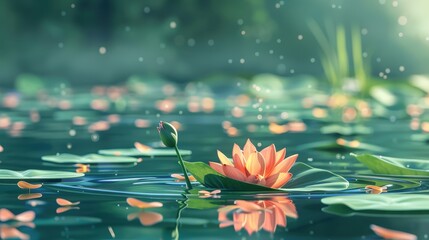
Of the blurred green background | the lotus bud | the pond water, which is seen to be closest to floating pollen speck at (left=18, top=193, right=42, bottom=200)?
the pond water

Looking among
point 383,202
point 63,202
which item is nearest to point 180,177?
point 63,202

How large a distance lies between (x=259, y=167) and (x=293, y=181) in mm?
252

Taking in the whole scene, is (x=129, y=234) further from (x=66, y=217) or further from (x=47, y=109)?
(x=47, y=109)

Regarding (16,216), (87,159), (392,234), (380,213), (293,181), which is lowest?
(392,234)

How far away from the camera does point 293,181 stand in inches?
154

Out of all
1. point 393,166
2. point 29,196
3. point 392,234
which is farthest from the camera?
point 393,166

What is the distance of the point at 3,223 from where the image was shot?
123 inches

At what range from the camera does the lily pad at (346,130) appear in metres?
7.19

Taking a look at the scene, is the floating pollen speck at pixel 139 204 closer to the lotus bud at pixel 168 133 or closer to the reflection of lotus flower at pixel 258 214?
the reflection of lotus flower at pixel 258 214

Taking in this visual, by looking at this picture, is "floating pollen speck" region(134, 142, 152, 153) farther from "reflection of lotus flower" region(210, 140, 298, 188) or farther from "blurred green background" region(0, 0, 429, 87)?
"blurred green background" region(0, 0, 429, 87)

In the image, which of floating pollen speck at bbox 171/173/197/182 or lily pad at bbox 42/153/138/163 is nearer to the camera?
floating pollen speck at bbox 171/173/197/182

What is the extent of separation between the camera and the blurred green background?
17.3 metres

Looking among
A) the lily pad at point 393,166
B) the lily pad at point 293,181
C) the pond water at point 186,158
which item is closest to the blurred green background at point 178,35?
the pond water at point 186,158

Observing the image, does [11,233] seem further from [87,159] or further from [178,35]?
Result: [178,35]
